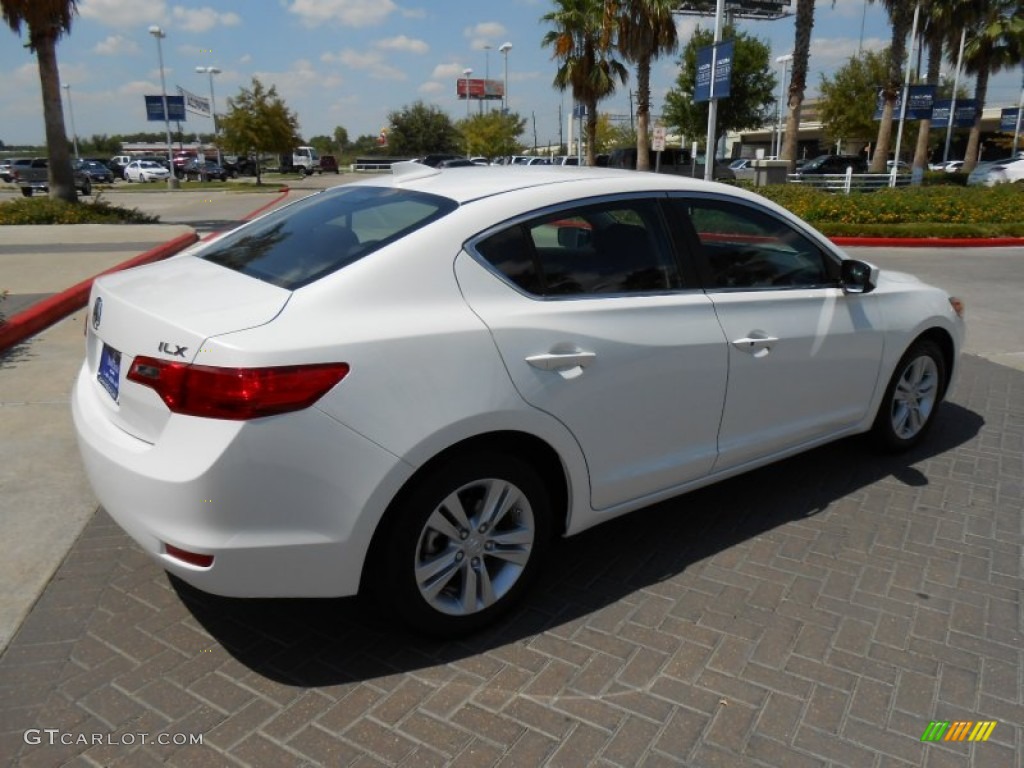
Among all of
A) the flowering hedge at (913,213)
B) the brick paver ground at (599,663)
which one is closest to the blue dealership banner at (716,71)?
the flowering hedge at (913,213)

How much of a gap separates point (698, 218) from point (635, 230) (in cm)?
37

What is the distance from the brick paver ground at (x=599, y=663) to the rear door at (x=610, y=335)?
0.53 meters

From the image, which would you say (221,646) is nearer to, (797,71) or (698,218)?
(698,218)

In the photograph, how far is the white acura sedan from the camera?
7.89ft

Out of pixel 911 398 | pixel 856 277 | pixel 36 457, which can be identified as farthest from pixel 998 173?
pixel 36 457

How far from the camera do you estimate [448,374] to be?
2.60m

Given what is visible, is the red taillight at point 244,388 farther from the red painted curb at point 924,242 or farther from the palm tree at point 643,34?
the palm tree at point 643,34

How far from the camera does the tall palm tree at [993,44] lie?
3472cm

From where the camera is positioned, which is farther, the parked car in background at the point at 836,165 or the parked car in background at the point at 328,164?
the parked car in background at the point at 328,164

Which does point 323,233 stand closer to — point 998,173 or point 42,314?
point 42,314

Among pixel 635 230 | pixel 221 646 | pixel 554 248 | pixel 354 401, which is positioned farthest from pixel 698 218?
pixel 221 646

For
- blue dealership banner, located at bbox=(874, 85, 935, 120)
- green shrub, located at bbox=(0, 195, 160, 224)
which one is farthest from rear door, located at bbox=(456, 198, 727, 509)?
blue dealership banner, located at bbox=(874, 85, 935, 120)

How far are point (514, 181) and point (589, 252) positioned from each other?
43 centimetres

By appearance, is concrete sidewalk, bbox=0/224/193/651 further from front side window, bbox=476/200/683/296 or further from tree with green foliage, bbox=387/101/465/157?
tree with green foliage, bbox=387/101/465/157
